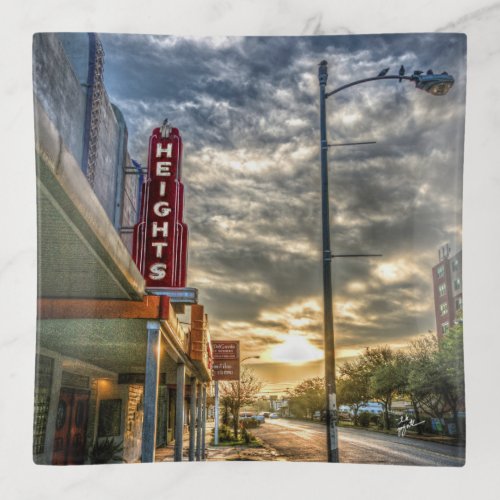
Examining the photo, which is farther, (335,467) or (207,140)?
(207,140)

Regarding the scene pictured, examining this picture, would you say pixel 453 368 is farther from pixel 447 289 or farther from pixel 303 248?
pixel 303 248

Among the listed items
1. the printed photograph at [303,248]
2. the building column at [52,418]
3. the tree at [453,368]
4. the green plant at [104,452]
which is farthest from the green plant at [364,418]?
the building column at [52,418]

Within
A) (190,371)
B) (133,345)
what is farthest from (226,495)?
(190,371)

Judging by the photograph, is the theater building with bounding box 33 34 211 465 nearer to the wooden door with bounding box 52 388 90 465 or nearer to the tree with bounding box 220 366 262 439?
the wooden door with bounding box 52 388 90 465

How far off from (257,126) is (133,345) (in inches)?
161

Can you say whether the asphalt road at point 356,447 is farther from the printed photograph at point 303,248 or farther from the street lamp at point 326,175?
the street lamp at point 326,175

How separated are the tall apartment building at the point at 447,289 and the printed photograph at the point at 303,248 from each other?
0.02 m

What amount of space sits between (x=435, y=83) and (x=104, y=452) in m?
5.16

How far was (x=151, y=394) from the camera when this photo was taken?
20.2ft

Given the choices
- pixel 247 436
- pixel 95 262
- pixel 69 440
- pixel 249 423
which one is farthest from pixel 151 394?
pixel 95 262

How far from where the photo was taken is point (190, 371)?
12.0m

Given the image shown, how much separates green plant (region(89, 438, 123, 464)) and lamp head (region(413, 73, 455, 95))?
4.98 metres

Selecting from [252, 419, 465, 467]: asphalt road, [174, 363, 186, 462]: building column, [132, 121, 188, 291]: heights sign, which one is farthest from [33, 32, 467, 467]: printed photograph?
[174, 363, 186, 462]: building column

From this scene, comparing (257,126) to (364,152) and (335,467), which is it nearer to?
(364,152)
